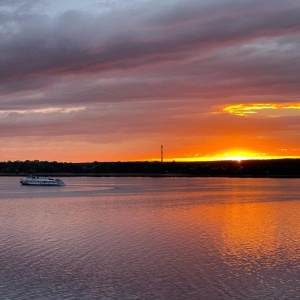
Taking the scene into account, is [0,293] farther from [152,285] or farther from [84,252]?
[84,252]

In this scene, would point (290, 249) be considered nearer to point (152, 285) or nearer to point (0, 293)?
point (152, 285)


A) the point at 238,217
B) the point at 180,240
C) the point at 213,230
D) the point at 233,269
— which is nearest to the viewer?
the point at 233,269

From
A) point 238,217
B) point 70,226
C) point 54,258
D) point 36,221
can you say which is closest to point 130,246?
point 54,258

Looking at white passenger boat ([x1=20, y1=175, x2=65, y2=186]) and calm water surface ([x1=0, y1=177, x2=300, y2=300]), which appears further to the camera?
white passenger boat ([x1=20, y1=175, x2=65, y2=186])

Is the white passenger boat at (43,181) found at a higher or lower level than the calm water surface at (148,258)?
higher

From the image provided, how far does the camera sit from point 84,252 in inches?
1113

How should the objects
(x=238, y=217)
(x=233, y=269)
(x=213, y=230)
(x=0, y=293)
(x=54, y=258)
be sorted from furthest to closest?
(x=238, y=217), (x=213, y=230), (x=54, y=258), (x=233, y=269), (x=0, y=293)

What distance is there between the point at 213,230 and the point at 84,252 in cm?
1196

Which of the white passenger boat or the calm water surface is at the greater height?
the white passenger boat

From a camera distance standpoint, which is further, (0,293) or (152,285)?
(152,285)

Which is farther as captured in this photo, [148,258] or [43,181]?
[43,181]

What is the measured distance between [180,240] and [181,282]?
35.1 ft

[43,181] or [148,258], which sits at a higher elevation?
[43,181]

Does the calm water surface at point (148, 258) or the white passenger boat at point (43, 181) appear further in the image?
the white passenger boat at point (43, 181)
